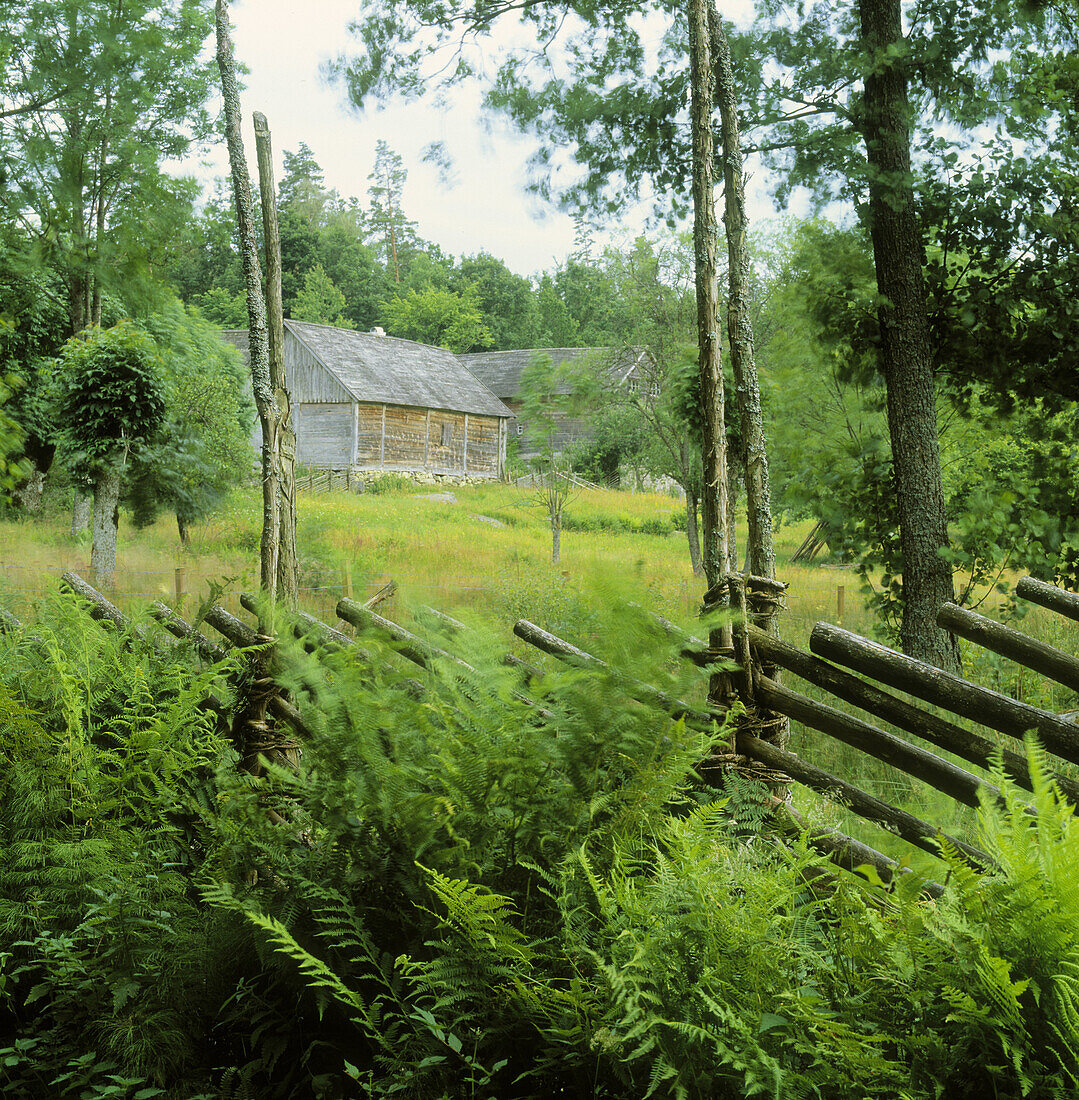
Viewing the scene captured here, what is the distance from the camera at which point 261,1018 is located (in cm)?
150

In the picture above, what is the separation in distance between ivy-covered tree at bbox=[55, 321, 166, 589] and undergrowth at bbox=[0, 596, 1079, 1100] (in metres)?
10.9

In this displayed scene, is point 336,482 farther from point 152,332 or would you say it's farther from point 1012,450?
point 1012,450

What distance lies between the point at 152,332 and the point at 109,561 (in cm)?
853

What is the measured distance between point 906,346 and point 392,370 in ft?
83.8

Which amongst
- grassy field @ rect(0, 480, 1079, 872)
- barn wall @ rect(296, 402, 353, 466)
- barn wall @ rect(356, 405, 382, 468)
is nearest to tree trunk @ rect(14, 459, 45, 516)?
grassy field @ rect(0, 480, 1079, 872)

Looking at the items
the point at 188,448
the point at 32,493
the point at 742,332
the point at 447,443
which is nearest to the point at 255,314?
the point at 742,332

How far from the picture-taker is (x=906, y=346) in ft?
20.7

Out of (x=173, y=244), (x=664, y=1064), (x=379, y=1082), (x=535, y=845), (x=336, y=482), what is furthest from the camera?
(x=336, y=482)

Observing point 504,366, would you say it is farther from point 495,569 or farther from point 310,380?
point 495,569

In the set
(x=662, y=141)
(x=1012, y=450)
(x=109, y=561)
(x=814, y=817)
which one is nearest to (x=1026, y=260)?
(x=662, y=141)

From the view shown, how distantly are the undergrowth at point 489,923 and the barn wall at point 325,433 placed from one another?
88.1ft

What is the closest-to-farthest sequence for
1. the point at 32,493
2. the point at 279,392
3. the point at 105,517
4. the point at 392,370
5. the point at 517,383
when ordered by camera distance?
the point at 279,392 < the point at 105,517 < the point at 32,493 < the point at 392,370 < the point at 517,383

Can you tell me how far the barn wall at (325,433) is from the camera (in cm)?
2825

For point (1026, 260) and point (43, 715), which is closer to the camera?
point (43, 715)
